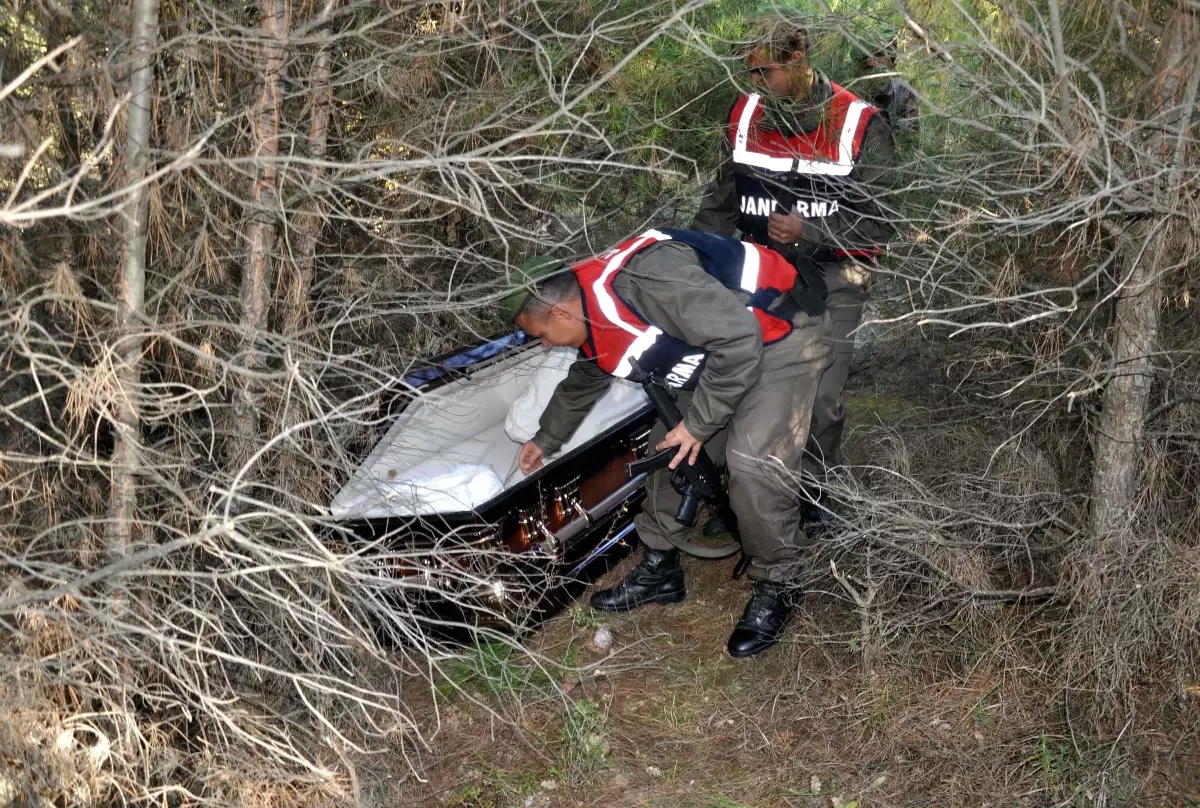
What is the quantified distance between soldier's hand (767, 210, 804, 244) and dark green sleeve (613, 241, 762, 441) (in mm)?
879

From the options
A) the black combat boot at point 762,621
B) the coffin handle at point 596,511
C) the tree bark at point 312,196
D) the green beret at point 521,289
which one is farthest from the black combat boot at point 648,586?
the tree bark at point 312,196

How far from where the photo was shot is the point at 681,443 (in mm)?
4023

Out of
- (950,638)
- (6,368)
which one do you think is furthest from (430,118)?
(950,638)

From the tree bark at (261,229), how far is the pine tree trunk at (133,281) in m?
0.29

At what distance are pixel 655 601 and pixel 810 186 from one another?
1902mm

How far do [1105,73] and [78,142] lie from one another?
3.32 m

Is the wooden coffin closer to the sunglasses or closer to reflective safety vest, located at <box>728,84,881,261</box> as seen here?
reflective safety vest, located at <box>728,84,881,261</box>

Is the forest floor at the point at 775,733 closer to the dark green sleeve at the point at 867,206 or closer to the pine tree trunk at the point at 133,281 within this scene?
the pine tree trunk at the point at 133,281

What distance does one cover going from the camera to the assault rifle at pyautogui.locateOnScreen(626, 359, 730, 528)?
412cm

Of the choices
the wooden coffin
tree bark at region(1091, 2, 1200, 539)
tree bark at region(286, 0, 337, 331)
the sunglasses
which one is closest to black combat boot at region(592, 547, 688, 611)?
the wooden coffin

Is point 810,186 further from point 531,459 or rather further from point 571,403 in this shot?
point 531,459

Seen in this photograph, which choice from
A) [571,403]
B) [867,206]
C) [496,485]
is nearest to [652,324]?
[571,403]

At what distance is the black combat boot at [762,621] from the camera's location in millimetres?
4234

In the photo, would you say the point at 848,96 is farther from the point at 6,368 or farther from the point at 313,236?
the point at 6,368
